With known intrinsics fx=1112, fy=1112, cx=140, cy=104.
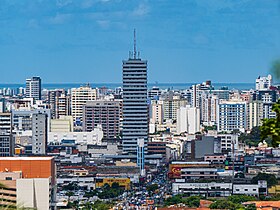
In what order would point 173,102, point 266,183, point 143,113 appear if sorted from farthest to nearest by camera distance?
point 173,102
point 143,113
point 266,183

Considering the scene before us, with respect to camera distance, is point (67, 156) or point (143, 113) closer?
point (67, 156)

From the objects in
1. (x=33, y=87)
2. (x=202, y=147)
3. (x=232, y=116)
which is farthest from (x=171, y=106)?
(x=202, y=147)

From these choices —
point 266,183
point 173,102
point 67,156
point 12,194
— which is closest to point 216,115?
point 173,102

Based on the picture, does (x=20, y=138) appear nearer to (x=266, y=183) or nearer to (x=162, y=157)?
(x=162, y=157)

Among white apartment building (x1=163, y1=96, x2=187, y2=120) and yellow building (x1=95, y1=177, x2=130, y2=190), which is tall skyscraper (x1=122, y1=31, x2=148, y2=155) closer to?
yellow building (x1=95, y1=177, x2=130, y2=190)

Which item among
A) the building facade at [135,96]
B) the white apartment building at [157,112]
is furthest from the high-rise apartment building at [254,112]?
the building facade at [135,96]
